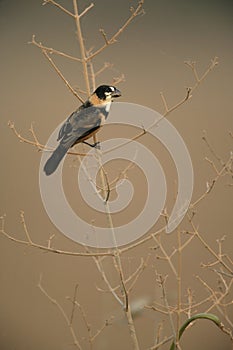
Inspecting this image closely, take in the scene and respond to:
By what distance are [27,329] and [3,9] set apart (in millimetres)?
1322

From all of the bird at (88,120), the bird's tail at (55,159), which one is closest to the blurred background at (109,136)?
the bird at (88,120)

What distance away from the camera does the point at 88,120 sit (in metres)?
1.53

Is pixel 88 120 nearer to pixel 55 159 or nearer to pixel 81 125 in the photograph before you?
pixel 81 125

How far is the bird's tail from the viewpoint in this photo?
144cm

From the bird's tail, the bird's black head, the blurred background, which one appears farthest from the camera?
the blurred background

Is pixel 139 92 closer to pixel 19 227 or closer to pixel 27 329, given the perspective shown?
pixel 19 227

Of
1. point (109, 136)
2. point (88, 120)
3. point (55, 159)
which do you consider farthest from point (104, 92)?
point (109, 136)

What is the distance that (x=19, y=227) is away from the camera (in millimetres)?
2436

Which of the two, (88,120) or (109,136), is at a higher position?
(109,136)

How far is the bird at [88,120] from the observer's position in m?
1.50

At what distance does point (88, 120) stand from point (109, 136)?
84 centimetres

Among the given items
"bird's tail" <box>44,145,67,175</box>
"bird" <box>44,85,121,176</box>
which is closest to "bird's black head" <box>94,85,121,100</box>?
"bird" <box>44,85,121,176</box>

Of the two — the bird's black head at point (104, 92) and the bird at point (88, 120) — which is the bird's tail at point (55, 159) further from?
the bird's black head at point (104, 92)

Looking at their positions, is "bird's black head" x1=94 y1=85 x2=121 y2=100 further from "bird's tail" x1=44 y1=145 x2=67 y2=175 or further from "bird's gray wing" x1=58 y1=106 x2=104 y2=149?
"bird's tail" x1=44 y1=145 x2=67 y2=175
